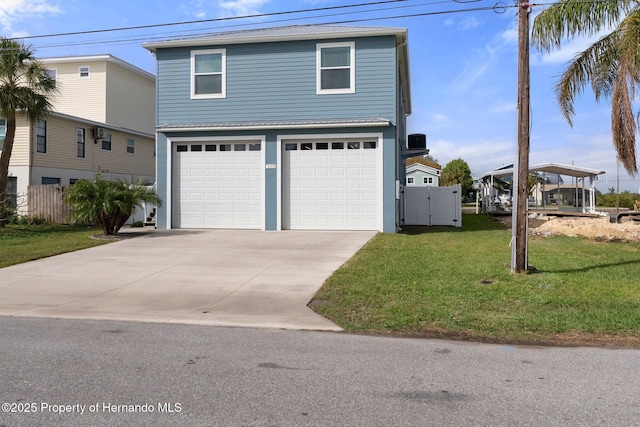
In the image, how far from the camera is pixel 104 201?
14.6 metres

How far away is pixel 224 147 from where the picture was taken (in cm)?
1728

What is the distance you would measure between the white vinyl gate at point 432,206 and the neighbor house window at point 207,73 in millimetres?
8896

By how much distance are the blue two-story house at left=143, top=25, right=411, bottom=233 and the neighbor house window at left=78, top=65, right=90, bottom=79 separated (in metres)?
13.8

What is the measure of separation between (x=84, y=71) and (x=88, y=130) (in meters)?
5.80

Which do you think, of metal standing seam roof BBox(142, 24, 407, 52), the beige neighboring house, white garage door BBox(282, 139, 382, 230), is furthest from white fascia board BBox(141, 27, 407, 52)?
the beige neighboring house

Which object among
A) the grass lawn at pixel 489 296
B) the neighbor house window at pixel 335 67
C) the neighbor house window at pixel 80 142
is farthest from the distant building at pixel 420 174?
the grass lawn at pixel 489 296

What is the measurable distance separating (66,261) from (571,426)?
11.1 metres

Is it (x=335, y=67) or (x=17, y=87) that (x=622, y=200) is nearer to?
(x=335, y=67)

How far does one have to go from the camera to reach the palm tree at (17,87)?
17.5 m

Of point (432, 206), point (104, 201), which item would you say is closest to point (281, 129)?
point (104, 201)

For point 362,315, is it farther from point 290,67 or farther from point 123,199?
point 290,67

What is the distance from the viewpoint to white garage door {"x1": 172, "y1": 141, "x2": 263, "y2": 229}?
17.1 m

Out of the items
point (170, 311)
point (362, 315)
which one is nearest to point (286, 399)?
point (362, 315)

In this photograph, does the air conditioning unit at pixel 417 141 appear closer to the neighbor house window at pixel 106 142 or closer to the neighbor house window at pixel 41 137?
the neighbor house window at pixel 106 142
